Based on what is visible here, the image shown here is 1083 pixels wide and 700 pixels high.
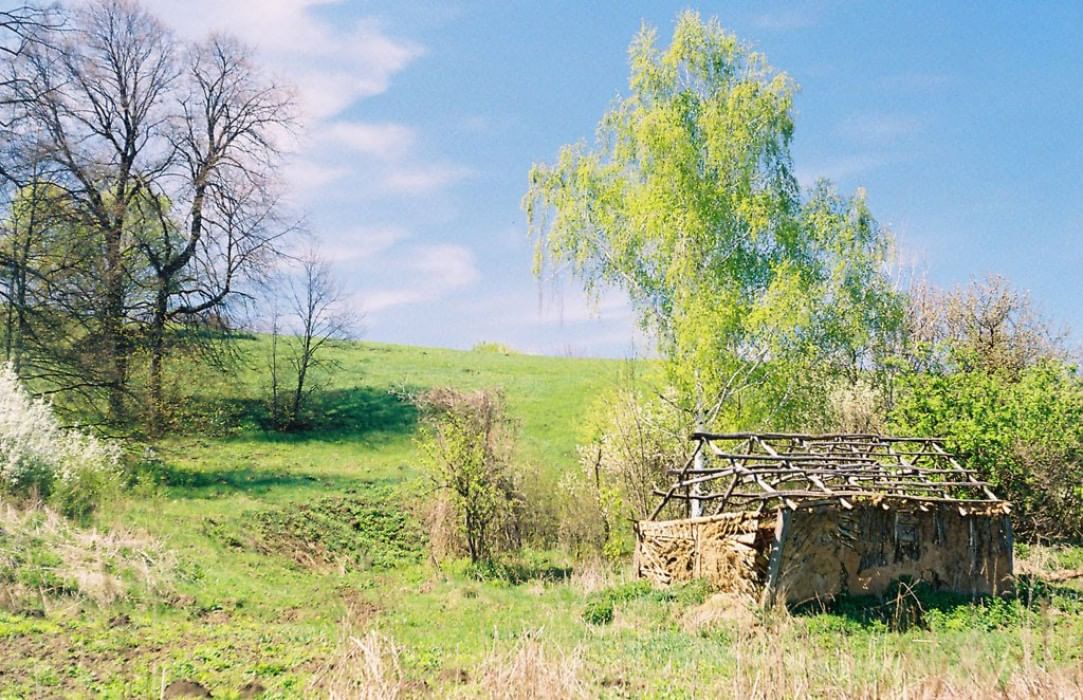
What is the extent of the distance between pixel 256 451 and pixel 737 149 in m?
20.8

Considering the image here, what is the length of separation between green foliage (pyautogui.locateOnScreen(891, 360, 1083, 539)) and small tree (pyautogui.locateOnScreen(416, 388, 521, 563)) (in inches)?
420

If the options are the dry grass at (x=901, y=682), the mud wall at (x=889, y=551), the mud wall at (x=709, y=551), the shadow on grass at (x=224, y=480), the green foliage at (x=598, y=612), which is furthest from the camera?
the shadow on grass at (x=224, y=480)

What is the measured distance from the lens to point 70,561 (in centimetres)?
1387

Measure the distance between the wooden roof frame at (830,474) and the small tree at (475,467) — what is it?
4.62 m

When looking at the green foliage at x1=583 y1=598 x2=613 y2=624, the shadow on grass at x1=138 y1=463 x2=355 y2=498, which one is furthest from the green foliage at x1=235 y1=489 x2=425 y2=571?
the green foliage at x1=583 y1=598 x2=613 y2=624

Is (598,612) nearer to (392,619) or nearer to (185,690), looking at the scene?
(392,619)

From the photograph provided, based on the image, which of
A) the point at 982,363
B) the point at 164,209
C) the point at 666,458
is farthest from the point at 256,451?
the point at 982,363

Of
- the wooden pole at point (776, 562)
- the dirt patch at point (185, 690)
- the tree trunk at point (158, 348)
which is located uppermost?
the tree trunk at point (158, 348)

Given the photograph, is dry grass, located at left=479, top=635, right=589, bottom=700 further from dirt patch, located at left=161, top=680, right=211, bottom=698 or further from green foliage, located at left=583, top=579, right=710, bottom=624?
green foliage, located at left=583, top=579, right=710, bottom=624

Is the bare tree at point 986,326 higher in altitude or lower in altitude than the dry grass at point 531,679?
higher

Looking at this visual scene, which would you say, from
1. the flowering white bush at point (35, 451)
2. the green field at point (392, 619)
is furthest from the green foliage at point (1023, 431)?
the flowering white bush at point (35, 451)

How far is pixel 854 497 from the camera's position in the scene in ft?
45.1

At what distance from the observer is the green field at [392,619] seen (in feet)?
21.1

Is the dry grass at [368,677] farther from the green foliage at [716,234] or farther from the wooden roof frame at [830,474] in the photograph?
the green foliage at [716,234]
